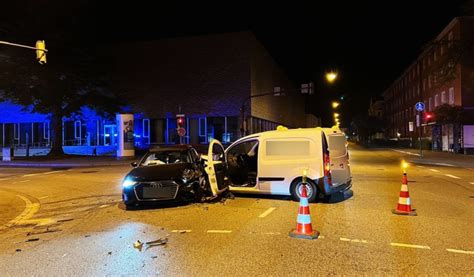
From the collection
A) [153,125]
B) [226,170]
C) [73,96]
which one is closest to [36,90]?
[73,96]

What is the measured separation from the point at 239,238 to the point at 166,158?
16.5 ft

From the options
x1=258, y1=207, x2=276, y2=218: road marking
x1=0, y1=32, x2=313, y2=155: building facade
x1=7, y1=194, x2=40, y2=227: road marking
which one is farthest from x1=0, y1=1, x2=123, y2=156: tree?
x1=258, y1=207, x2=276, y2=218: road marking

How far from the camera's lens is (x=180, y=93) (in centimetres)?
4247

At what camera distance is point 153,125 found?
43.4 meters

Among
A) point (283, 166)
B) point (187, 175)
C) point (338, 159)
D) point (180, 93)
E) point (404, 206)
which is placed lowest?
point (404, 206)

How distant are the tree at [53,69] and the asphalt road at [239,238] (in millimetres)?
27054

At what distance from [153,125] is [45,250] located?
1478 inches

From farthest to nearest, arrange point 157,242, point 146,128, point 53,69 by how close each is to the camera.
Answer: point 146,128 < point 53,69 < point 157,242

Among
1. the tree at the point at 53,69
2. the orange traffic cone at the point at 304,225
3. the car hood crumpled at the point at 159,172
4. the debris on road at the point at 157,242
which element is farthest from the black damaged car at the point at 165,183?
the tree at the point at 53,69

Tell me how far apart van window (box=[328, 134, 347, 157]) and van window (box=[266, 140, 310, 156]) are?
2.12 ft

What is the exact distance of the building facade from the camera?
4122 cm

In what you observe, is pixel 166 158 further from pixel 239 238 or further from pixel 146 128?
pixel 146 128

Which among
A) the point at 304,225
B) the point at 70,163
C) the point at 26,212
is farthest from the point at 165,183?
the point at 70,163

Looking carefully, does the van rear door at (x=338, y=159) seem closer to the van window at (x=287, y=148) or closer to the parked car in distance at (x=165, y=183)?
the van window at (x=287, y=148)
